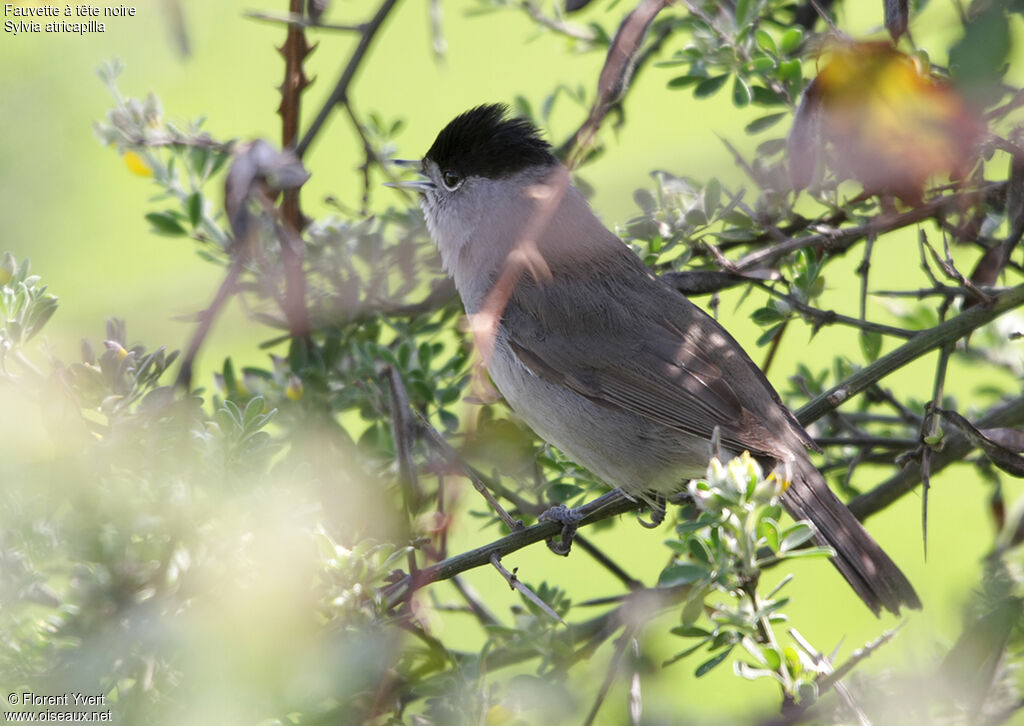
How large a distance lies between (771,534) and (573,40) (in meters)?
2.14

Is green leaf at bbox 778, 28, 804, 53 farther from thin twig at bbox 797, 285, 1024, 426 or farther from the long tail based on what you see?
the long tail

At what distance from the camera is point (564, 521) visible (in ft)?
7.79

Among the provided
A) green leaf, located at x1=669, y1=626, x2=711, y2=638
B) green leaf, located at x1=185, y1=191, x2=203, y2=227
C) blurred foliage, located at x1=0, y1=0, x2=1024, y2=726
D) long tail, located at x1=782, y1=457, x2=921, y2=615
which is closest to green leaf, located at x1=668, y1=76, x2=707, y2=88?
blurred foliage, located at x1=0, y1=0, x2=1024, y2=726

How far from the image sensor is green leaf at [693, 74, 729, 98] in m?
2.66

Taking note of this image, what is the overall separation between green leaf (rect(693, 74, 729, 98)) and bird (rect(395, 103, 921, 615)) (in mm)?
422

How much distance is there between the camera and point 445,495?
2.46m

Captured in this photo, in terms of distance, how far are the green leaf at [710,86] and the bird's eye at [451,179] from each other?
1.03 meters

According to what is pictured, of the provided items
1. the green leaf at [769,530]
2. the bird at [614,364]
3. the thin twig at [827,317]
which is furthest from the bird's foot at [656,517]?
the green leaf at [769,530]

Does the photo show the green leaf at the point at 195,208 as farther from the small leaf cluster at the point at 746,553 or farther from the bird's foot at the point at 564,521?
the small leaf cluster at the point at 746,553

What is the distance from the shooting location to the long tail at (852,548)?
98.3 inches

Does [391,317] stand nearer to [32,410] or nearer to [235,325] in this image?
[32,410]

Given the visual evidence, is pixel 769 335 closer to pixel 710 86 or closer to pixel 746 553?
pixel 710 86

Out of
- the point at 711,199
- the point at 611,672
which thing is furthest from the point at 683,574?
the point at 711,199

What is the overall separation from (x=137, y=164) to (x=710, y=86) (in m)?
1.53
